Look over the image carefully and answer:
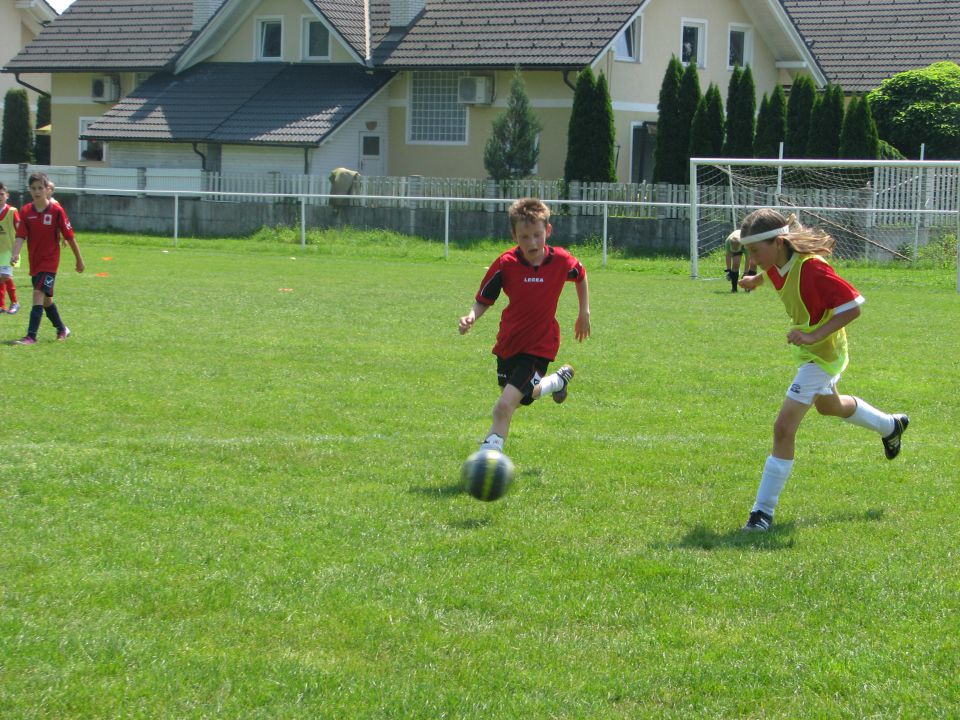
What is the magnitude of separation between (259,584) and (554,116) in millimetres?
31051

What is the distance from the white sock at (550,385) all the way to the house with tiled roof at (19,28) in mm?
50273

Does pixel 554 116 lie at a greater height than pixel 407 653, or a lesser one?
greater

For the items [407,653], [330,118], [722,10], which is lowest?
[407,653]

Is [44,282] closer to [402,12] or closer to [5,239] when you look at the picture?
[5,239]

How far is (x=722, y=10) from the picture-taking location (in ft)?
124

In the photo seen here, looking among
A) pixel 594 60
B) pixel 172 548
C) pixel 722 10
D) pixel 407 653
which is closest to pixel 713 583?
pixel 407 653

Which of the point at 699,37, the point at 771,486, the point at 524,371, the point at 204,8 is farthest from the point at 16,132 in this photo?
the point at 771,486

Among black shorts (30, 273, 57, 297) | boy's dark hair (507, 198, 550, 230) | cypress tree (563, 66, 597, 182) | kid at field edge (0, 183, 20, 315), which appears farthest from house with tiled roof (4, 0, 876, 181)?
boy's dark hair (507, 198, 550, 230)

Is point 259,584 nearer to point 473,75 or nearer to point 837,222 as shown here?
point 837,222

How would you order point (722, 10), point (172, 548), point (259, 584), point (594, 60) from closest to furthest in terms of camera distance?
1. point (259, 584)
2. point (172, 548)
3. point (594, 60)
4. point (722, 10)

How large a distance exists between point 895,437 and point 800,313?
1.34 meters

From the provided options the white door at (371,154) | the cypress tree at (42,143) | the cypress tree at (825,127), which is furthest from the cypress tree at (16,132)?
the cypress tree at (825,127)

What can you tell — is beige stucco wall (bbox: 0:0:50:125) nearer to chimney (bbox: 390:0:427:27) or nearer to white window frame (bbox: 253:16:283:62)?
white window frame (bbox: 253:16:283:62)

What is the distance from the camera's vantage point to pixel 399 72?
37.6 m
